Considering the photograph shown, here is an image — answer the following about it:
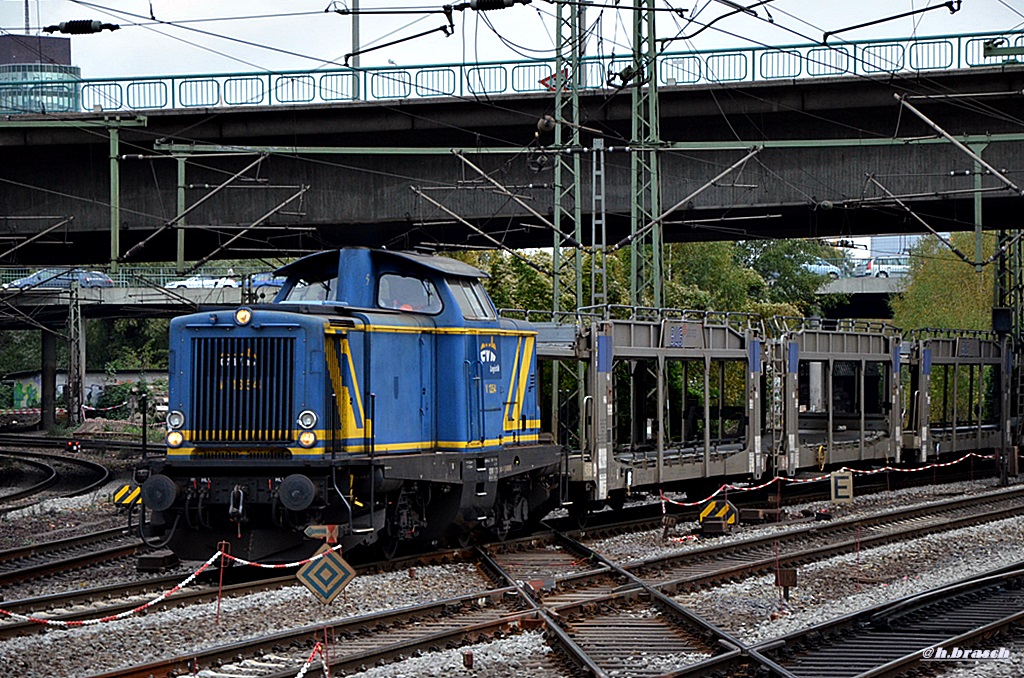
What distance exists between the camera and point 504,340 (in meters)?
17.0

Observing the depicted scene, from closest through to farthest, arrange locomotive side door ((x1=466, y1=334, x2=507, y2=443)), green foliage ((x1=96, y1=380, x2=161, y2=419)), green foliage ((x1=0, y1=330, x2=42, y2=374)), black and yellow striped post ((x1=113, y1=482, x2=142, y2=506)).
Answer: black and yellow striped post ((x1=113, y1=482, x2=142, y2=506)) → locomotive side door ((x1=466, y1=334, x2=507, y2=443)) → green foliage ((x1=96, y1=380, x2=161, y2=419)) → green foliage ((x1=0, y1=330, x2=42, y2=374))

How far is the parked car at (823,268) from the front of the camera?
76938 mm

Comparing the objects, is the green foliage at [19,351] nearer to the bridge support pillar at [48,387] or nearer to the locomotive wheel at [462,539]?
the bridge support pillar at [48,387]

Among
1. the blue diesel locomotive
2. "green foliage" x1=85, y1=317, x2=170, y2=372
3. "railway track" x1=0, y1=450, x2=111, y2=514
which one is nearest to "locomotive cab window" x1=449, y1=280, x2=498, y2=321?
the blue diesel locomotive

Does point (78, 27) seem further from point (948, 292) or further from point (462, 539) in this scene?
point (948, 292)

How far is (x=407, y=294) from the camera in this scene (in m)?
15.6

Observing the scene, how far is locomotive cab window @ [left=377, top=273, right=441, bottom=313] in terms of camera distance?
50.2ft

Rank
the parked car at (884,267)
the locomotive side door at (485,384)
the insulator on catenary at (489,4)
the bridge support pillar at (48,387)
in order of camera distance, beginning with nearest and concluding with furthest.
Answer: the locomotive side door at (485,384)
the insulator on catenary at (489,4)
the bridge support pillar at (48,387)
the parked car at (884,267)

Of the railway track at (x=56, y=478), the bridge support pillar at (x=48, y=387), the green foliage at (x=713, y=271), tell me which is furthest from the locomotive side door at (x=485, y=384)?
the bridge support pillar at (x=48, y=387)

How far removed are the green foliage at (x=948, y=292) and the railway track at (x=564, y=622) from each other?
45.1 m

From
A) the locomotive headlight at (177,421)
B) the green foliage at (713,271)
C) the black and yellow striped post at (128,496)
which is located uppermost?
the green foliage at (713,271)

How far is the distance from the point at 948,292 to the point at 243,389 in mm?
53335

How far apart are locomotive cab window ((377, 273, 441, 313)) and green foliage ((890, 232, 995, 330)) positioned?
47.1 m

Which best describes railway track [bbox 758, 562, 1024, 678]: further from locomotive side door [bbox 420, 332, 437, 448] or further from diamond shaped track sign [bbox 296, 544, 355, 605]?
locomotive side door [bbox 420, 332, 437, 448]
